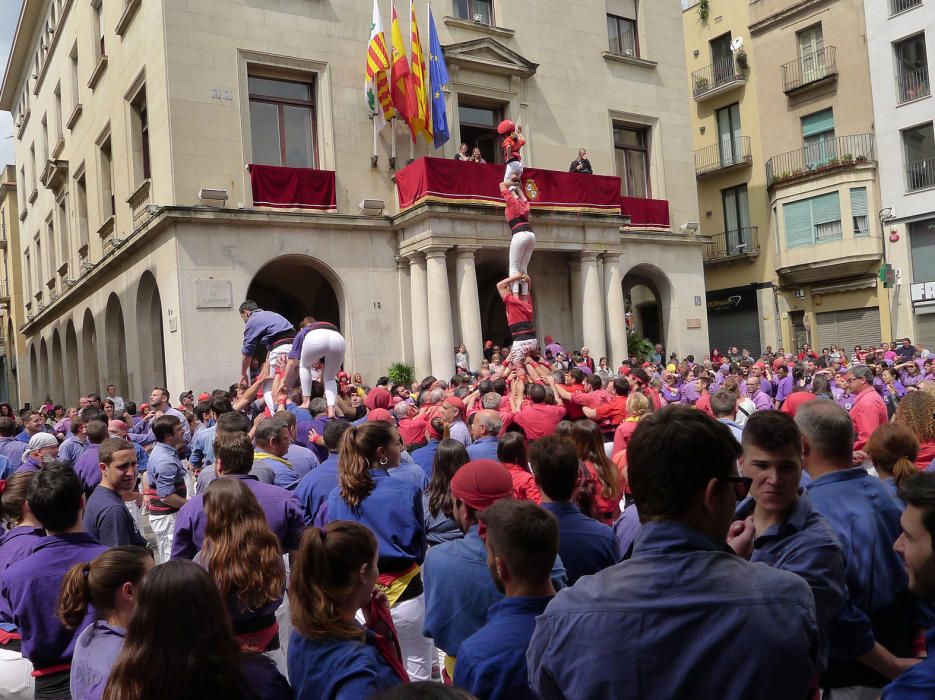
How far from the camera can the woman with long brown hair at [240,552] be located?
3549mm

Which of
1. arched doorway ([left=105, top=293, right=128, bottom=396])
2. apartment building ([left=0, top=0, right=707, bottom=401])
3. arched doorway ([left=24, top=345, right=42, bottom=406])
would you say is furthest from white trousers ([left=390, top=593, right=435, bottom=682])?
arched doorway ([left=24, top=345, right=42, bottom=406])

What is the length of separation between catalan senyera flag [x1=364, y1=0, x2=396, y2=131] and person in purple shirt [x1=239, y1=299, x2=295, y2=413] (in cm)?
1222

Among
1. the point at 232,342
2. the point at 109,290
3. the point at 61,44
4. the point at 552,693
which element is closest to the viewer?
the point at 552,693

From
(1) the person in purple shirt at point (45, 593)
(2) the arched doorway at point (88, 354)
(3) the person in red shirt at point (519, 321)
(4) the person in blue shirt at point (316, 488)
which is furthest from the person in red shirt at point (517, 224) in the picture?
(2) the arched doorway at point (88, 354)

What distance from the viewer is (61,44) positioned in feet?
98.2

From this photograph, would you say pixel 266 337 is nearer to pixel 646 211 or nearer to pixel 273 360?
pixel 273 360

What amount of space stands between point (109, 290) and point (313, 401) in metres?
18.1

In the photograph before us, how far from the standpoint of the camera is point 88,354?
27547mm

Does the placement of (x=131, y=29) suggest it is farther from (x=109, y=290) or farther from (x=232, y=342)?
(x=232, y=342)

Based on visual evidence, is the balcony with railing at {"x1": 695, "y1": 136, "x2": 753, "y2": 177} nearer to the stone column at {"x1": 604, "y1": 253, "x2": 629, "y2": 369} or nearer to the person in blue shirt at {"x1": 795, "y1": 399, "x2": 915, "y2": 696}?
the stone column at {"x1": 604, "y1": 253, "x2": 629, "y2": 369}

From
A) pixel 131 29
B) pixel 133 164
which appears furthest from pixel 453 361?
pixel 131 29

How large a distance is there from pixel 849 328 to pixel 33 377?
3863 cm

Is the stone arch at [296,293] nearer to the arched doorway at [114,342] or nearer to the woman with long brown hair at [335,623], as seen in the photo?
the arched doorway at [114,342]

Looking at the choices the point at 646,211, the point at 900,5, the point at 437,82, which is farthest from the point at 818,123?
the point at 437,82
